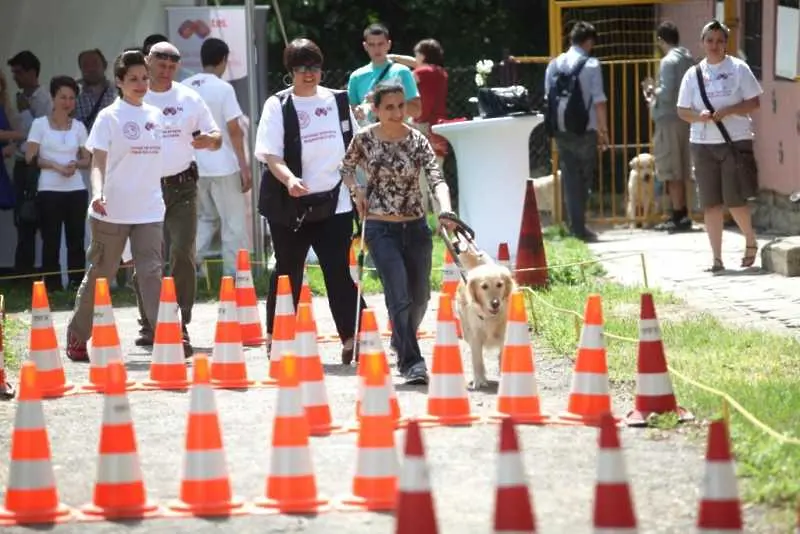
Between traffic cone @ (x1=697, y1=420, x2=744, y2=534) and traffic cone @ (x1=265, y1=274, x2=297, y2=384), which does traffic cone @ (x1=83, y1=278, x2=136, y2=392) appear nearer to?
traffic cone @ (x1=265, y1=274, x2=297, y2=384)

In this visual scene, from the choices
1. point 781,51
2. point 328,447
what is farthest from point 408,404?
point 781,51

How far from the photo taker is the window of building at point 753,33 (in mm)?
18105

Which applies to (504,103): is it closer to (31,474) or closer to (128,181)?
(128,181)

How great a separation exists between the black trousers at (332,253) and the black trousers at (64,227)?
4.92 m

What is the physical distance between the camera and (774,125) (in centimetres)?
1762

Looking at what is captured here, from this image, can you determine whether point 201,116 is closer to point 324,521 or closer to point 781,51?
point 324,521

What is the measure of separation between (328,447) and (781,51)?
1012 centimetres

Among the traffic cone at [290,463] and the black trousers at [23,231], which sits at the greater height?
the black trousers at [23,231]

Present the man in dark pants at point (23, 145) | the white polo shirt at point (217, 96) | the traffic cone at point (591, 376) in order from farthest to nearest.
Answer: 1. the man in dark pants at point (23, 145)
2. the white polo shirt at point (217, 96)
3. the traffic cone at point (591, 376)

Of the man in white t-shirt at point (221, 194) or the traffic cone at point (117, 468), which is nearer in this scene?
the traffic cone at point (117, 468)

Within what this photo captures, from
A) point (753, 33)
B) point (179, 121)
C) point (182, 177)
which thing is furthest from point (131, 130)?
point (753, 33)

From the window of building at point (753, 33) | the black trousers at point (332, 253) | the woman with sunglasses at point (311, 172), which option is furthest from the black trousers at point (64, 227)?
the window of building at point (753, 33)

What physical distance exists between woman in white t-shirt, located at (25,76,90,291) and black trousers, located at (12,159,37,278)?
61cm

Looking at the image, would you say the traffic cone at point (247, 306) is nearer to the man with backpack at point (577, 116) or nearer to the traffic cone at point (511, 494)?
the traffic cone at point (511, 494)
